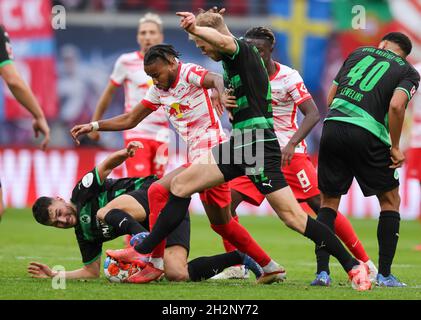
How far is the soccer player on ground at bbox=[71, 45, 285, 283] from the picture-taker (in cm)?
793

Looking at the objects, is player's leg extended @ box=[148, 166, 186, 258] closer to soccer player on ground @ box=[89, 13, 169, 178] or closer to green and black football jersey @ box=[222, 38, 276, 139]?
green and black football jersey @ box=[222, 38, 276, 139]

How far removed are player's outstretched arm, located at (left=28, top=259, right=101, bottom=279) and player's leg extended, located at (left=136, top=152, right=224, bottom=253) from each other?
2.92ft

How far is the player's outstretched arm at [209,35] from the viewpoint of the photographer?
6.81 meters

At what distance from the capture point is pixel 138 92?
11406mm

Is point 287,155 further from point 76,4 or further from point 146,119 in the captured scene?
point 76,4

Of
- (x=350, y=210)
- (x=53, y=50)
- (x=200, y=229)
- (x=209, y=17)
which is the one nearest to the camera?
(x=209, y=17)

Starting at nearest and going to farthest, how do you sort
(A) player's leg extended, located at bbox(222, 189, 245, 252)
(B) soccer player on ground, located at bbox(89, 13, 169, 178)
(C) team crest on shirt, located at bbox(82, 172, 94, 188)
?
(C) team crest on shirt, located at bbox(82, 172, 94, 188), (A) player's leg extended, located at bbox(222, 189, 245, 252), (B) soccer player on ground, located at bbox(89, 13, 169, 178)

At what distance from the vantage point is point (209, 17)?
24.6 ft

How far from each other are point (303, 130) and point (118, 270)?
6.45 feet

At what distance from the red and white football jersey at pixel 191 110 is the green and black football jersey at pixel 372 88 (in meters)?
1.03

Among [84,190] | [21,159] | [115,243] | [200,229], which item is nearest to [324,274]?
[84,190]

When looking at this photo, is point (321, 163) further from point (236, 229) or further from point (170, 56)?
point (170, 56)

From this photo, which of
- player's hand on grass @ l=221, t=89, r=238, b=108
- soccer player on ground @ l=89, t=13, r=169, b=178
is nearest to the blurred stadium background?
soccer player on ground @ l=89, t=13, r=169, b=178

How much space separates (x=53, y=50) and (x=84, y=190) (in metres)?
13.7
